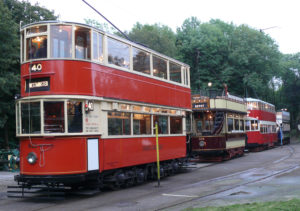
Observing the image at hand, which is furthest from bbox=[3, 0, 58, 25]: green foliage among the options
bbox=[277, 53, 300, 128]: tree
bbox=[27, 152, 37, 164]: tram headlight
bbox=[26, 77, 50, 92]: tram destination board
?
bbox=[277, 53, 300, 128]: tree

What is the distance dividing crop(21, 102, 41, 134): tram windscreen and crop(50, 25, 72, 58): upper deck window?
1.62m

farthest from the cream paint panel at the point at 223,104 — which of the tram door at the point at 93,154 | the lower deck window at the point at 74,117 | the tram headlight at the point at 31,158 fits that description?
the tram headlight at the point at 31,158

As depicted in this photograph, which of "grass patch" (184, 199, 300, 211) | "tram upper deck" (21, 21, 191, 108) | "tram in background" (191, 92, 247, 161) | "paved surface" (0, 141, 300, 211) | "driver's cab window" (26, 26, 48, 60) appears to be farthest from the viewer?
"tram in background" (191, 92, 247, 161)

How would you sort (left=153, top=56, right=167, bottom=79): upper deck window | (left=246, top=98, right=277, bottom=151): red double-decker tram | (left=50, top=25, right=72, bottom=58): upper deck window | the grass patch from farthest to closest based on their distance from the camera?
1. (left=246, top=98, right=277, bottom=151): red double-decker tram
2. (left=153, top=56, right=167, bottom=79): upper deck window
3. (left=50, top=25, right=72, bottom=58): upper deck window
4. the grass patch

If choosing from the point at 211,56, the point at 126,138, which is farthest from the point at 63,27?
the point at 211,56

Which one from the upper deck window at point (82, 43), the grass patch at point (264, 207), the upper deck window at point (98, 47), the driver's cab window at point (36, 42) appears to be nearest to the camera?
the grass patch at point (264, 207)

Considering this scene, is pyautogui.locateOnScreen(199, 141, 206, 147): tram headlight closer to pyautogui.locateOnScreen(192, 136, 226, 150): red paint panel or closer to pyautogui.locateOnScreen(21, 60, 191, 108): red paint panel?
pyautogui.locateOnScreen(192, 136, 226, 150): red paint panel

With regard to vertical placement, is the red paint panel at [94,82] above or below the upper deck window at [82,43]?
below

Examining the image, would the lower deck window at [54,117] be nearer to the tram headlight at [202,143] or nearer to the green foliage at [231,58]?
the tram headlight at [202,143]

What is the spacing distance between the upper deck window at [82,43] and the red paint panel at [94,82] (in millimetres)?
268

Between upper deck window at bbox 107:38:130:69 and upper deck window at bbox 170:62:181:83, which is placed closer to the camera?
upper deck window at bbox 107:38:130:69

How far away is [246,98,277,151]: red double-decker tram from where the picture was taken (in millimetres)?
33938

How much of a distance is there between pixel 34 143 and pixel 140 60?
18.3 feet

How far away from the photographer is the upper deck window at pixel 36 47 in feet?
38.1
